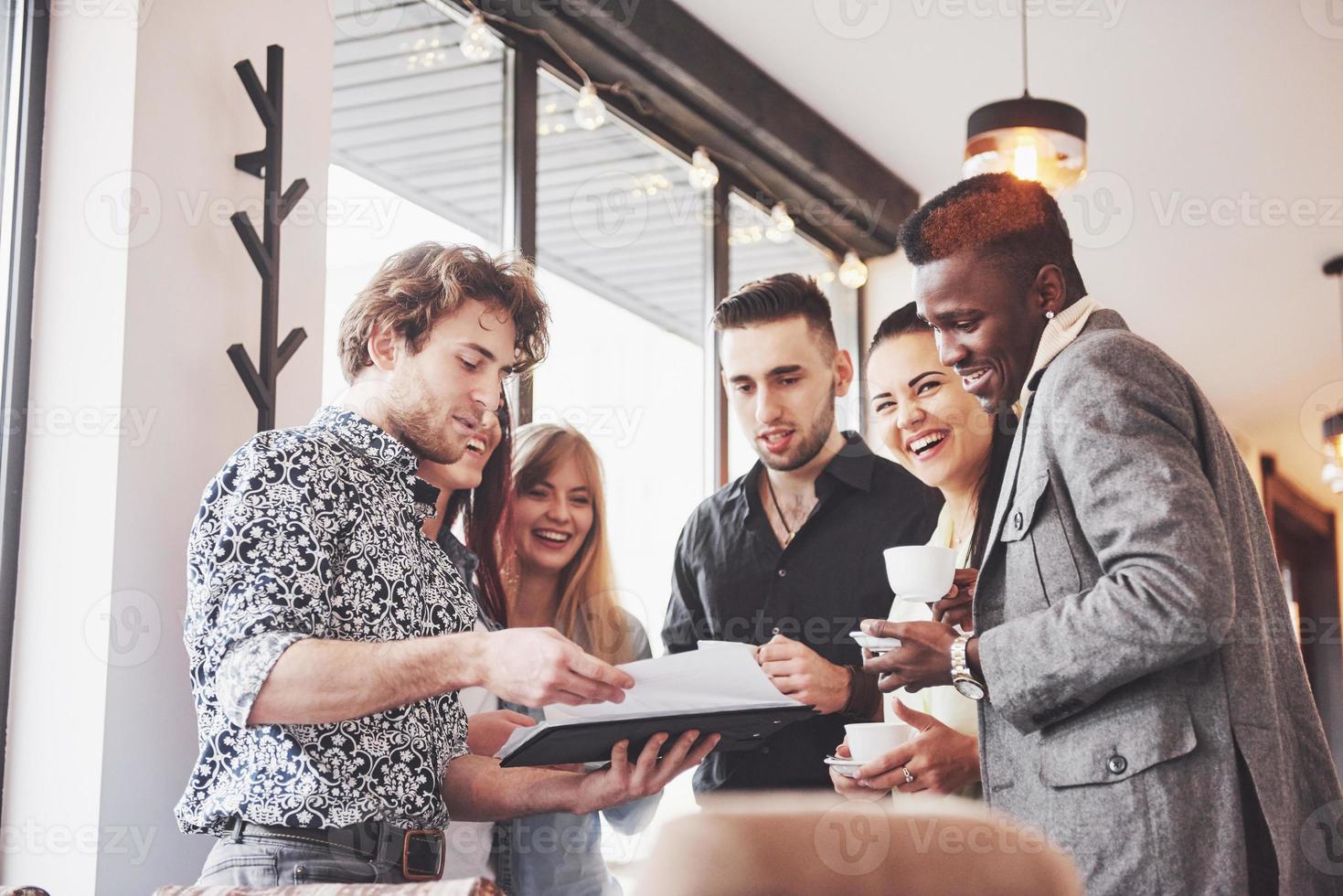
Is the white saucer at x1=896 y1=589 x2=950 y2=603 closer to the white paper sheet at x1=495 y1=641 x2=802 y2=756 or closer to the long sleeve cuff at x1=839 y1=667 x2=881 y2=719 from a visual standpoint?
the white paper sheet at x1=495 y1=641 x2=802 y2=756

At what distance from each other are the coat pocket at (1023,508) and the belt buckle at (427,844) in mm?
879

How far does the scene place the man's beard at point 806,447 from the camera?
9.30 feet

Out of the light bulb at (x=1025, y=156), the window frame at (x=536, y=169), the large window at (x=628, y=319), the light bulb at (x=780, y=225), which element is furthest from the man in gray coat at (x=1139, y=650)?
the light bulb at (x=780, y=225)

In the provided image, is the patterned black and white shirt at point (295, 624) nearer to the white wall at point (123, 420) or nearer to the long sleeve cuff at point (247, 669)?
the long sleeve cuff at point (247, 669)

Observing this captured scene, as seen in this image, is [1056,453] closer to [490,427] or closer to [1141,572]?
[1141,572]

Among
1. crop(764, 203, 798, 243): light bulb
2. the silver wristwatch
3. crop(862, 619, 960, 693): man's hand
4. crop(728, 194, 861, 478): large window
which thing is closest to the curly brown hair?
crop(862, 619, 960, 693): man's hand

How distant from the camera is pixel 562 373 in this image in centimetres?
383

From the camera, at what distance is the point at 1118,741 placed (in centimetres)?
150

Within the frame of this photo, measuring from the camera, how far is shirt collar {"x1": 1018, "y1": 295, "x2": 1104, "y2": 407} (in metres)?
1.67

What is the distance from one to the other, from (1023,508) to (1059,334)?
9.7 inches

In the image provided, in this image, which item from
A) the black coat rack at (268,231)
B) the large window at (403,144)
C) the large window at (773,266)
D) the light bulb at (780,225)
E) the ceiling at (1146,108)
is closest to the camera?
the black coat rack at (268,231)

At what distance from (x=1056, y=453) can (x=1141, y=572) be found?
194 millimetres

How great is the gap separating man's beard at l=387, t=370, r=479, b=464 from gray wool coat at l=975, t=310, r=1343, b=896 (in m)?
0.87

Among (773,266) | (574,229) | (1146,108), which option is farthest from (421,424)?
(1146,108)
